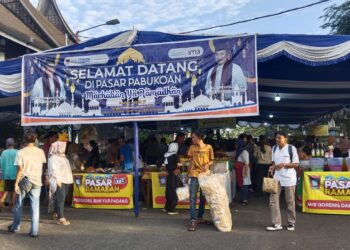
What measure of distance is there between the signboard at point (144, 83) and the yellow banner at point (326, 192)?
2.07 m

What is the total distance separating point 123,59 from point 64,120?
175 cm

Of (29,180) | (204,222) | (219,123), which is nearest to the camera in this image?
(29,180)

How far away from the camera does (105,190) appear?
844cm

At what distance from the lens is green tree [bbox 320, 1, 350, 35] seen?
21466 millimetres

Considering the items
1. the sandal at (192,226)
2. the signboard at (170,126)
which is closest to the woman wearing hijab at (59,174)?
the sandal at (192,226)

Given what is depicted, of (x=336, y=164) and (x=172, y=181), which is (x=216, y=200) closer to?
(x=172, y=181)

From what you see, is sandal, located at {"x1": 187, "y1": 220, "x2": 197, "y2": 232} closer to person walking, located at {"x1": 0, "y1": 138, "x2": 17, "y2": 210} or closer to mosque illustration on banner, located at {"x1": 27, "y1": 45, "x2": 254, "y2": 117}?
mosque illustration on banner, located at {"x1": 27, "y1": 45, "x2": 254, "y2": 117}

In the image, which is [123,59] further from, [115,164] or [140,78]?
[115,164]

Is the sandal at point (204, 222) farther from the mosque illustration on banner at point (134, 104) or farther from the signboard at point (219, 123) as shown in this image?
the signboard at point (219, 123)

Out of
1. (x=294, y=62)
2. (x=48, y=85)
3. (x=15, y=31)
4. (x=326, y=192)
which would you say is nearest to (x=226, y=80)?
(x=294, y=62)

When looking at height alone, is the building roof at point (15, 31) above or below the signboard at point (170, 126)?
above

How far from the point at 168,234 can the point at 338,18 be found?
66.1 feet

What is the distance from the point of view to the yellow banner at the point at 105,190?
836 cm

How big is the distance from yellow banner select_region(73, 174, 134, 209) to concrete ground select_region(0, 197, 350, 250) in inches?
17.3
